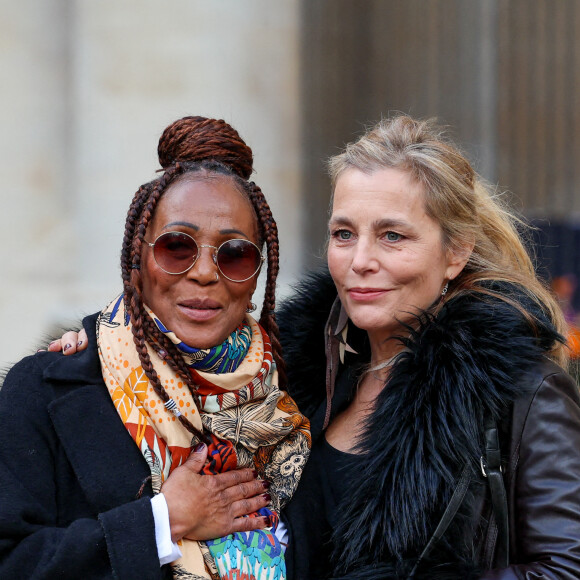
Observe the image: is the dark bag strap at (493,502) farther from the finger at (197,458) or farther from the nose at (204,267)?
the nose at (204,267)

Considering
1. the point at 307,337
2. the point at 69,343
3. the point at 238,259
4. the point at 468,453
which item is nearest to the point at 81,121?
the point at 307,337

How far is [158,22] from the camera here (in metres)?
5.84

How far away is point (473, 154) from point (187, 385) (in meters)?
6.32

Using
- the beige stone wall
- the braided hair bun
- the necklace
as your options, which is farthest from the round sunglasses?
the beige stone wall

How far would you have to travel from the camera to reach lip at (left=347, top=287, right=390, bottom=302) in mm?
2713

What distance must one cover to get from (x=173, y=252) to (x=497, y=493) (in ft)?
3.68

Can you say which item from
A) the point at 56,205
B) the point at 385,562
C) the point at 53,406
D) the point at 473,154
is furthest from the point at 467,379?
the point at 473,154

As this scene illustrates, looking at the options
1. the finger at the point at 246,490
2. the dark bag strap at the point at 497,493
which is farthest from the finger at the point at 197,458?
the dark bag strap at the point at 497,493

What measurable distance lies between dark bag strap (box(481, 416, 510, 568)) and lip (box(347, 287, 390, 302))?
0.57 m

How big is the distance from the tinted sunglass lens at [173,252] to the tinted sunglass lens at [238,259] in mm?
92

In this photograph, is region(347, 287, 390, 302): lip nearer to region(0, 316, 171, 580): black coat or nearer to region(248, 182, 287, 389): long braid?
region(248, 182, 287, 389): long braid

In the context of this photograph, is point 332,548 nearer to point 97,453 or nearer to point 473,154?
point 97,453

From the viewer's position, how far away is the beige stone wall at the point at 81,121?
5.82 metres

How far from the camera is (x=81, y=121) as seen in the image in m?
5.86
